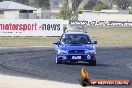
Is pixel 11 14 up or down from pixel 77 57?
down

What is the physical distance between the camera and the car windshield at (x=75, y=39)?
24688 millimetres

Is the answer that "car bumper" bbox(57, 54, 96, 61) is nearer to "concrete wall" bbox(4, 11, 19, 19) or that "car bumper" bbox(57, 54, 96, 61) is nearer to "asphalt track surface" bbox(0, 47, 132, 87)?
"asphalt track surface" bbox(0, 47, 132, 87)

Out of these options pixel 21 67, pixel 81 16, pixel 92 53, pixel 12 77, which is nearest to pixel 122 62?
pixel 92 53

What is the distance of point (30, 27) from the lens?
49.8 metres

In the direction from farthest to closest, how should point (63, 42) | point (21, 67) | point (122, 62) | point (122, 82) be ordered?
point (122, 62), point (63, 42), point (21, 67), point (122, 82)

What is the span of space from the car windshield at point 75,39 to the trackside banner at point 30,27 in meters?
24.5

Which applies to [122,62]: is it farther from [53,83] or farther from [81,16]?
[81,16]

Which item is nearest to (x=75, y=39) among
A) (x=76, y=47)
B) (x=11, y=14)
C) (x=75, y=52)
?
(x=76, y=47)

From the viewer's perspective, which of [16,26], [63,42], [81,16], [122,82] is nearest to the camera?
[122,82]

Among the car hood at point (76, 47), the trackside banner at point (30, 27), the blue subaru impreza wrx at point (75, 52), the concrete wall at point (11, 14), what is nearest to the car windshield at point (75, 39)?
the blue subaru impreza wrx at point (75, 52)

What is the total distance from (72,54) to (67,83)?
6656 mm

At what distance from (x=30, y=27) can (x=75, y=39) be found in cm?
2515

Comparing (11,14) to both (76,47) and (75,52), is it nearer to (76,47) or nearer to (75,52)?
(76,47)

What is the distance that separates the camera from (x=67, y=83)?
17219 millimetres
